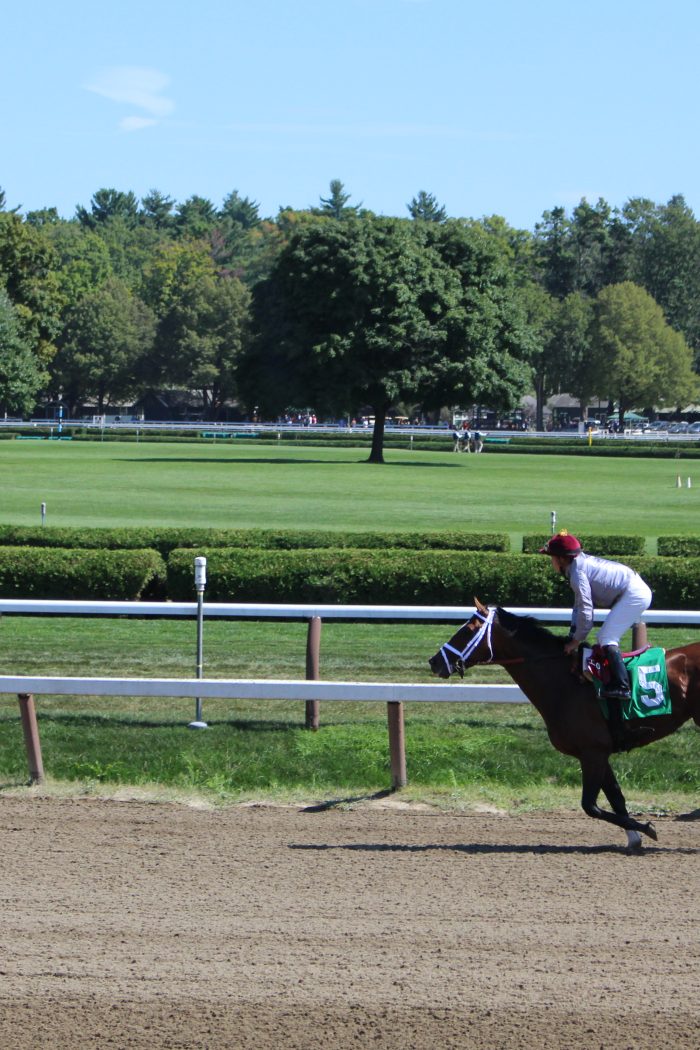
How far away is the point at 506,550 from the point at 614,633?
40.9 feet

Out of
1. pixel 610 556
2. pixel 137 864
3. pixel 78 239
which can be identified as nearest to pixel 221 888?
pixel 137 864

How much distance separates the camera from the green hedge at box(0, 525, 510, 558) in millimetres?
19562

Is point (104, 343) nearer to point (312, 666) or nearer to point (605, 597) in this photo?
point (312, 666)

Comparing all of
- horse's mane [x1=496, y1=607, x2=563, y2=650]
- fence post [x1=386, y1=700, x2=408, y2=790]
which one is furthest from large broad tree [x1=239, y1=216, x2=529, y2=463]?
horse's mane [x1=496, y1=607, x2=563, y2=650]

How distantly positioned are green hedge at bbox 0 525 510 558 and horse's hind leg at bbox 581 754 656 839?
38.0 ft

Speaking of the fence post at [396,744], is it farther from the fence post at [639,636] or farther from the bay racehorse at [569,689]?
the fence post at [639,636]

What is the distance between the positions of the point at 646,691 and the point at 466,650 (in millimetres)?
1041

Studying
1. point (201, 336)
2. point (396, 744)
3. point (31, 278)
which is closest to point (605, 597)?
point (396, 744)

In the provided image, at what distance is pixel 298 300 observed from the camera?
59406mm

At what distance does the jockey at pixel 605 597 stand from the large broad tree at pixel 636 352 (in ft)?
297

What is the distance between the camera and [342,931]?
6.46m

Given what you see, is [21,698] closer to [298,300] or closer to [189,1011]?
[189,1011]

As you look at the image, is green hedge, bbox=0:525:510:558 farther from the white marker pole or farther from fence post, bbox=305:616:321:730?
fence post, bbox=305:616:321:730

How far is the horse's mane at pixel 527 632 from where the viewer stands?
8172 millimetres
